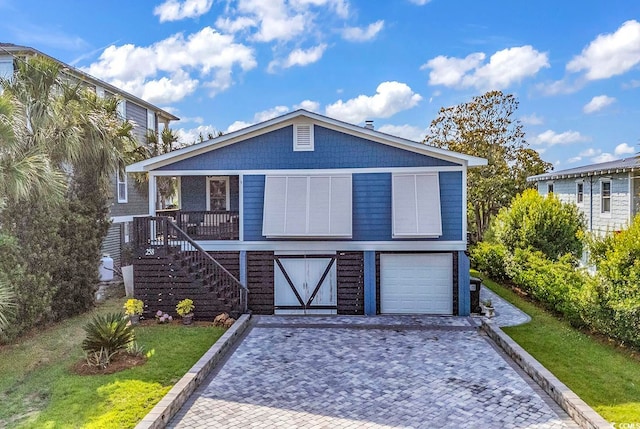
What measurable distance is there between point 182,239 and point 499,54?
18.6 meters

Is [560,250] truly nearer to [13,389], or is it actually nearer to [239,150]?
[239,150]

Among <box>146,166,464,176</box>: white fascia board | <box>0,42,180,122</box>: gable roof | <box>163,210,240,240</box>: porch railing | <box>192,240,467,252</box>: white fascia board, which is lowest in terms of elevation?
<box>192,240,467,252</box>: white fascia board

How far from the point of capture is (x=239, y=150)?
13.4m

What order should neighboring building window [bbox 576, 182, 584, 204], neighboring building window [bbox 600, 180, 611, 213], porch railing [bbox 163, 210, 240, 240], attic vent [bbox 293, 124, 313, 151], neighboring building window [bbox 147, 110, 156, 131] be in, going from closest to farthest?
attic vent [bbox 293, 124, 313, 151], porch railing [bbox 163, 210, 240, 240], neighboring building window [bbox 600, 180, 611, 213], neighboring building window [bbox 576, 182, 584, 204], neighboring building window [bbox 147, 110, 156, 131]

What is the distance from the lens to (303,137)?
1320cm

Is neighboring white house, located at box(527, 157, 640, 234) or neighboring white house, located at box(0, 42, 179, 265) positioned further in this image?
neighboring white house, located at box(0, 42, 179, 265)

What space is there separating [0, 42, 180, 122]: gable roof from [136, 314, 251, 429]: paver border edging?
8122 millimetres

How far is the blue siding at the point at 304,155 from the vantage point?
13047 mm

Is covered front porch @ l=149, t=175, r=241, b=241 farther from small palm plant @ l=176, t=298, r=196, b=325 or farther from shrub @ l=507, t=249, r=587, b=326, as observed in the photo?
shrub @ l=507, t=249, r=587, b=326

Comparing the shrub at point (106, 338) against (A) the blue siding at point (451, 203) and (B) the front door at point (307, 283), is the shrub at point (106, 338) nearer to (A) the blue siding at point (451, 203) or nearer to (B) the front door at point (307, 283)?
(B) the front door at point (307, 283)

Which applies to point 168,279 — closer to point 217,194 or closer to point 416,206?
point 217,194

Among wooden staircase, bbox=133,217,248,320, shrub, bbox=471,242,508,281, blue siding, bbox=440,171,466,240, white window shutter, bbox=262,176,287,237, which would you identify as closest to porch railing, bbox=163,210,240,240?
wooden staircase, bbox=133,217,248,320

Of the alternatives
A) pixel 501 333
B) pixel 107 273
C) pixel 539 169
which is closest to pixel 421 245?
pixel 501 333

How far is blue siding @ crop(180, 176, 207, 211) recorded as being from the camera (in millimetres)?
16359
